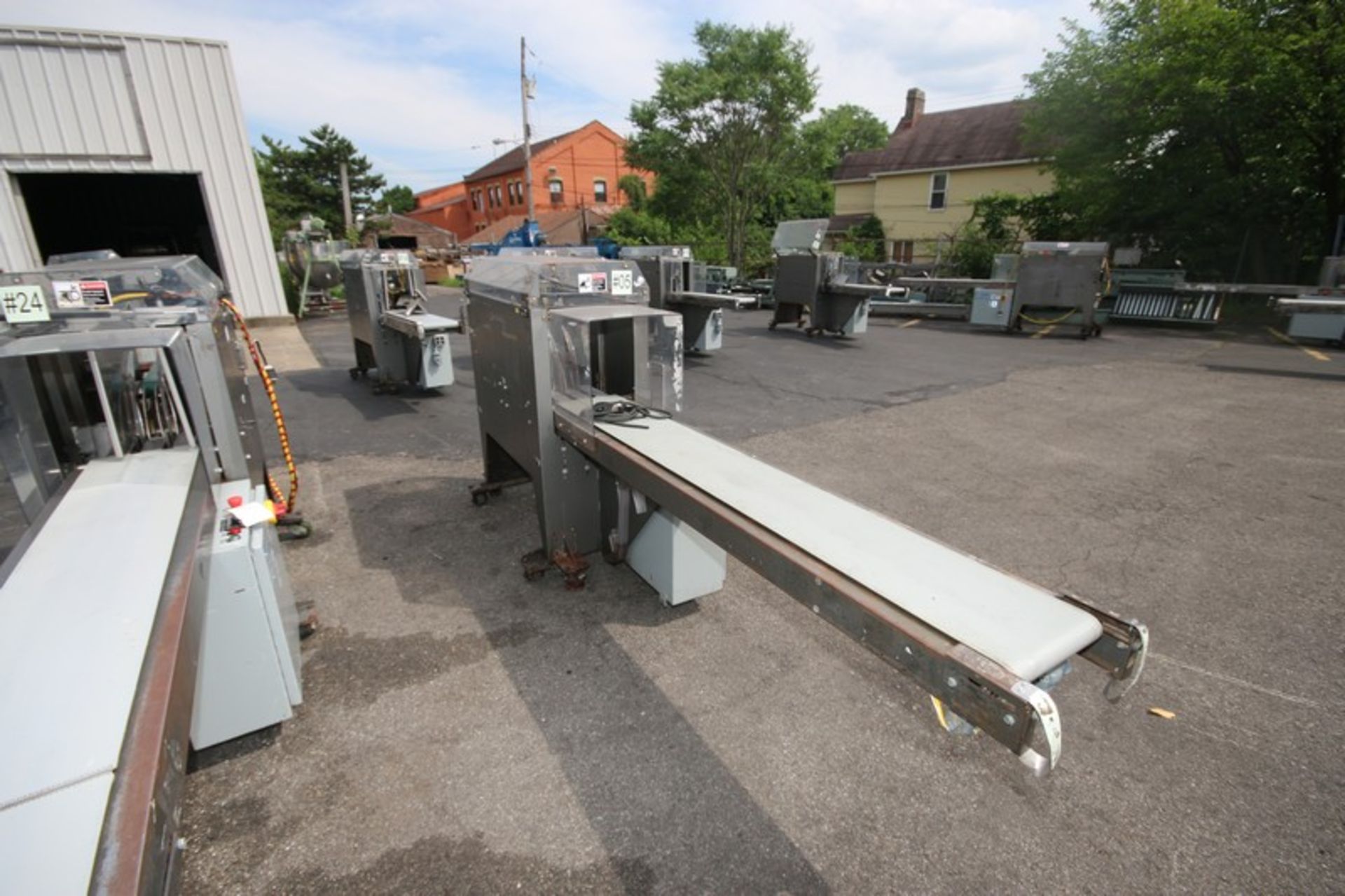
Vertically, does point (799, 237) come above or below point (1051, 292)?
above

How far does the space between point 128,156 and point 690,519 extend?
13.3 m

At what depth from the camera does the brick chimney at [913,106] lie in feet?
97.7

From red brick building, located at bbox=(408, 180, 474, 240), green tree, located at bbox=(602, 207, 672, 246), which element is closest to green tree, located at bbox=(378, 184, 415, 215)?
red brick building, located at bbox=(408, 180, 474, 240)

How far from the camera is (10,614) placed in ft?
4.83

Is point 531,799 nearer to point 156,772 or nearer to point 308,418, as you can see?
point 156,772

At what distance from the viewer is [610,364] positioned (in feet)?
12.5

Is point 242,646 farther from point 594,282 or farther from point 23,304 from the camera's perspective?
point 594,282

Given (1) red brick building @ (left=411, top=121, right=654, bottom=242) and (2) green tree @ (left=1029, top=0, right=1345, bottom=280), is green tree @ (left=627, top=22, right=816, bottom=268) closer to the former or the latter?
(2) green tree @ (left=1029, top=0, right=1345, bottom=280)

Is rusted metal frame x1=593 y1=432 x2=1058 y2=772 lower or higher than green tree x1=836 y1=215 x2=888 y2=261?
lower

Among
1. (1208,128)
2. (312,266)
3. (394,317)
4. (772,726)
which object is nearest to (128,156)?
(312,266)

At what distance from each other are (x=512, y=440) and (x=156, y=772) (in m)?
2.76

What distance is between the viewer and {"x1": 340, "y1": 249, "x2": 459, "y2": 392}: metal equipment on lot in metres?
6.96

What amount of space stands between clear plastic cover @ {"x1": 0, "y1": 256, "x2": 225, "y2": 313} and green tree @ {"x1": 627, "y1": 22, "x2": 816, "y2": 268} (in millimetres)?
20920

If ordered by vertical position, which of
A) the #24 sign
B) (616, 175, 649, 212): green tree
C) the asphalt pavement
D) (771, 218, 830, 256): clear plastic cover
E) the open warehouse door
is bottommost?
the asphalt pavement
